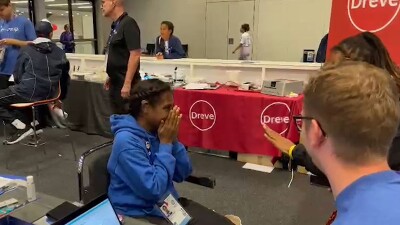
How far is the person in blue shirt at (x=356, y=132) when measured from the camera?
61 cm

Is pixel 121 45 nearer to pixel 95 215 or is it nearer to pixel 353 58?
pixel 353 58

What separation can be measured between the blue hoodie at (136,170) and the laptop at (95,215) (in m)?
0.33

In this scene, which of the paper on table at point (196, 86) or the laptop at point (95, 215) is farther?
the paper on table at point (196, 86)

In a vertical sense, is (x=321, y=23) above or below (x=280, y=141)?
above

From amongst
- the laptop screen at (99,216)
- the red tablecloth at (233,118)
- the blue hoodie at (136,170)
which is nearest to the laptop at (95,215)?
the laptop screen at (99,216)

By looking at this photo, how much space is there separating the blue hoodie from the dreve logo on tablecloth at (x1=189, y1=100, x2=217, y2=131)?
6.42 ft

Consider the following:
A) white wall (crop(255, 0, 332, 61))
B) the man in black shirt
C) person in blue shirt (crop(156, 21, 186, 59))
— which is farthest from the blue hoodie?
white wall (crop(255, 0, 332, 61))

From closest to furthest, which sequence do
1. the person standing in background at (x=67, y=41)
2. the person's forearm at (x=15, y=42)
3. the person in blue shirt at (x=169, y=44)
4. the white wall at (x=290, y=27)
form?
the person's forearm at (x=15, y=42) → the person in blue shirt at (x=169, y=44) → the white wall at (x=290, y=27) → the person standing in background at (x=67, y=41)

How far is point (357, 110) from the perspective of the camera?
62cm

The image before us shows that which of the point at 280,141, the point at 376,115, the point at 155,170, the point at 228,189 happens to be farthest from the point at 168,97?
the point at 228,189

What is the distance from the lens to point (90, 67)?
15.7 ft

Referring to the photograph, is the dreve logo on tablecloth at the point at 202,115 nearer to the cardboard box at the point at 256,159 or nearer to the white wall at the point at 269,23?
the cardboard box at the point at 256,159

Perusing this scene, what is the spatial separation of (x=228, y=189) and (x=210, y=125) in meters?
0.78

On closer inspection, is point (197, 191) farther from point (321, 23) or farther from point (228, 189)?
point (321, 23)
